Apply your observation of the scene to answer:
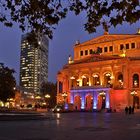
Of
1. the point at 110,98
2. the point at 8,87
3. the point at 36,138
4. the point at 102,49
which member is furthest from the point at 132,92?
the point at 36,138

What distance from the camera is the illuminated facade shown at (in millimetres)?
108125

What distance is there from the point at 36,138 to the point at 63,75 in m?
112

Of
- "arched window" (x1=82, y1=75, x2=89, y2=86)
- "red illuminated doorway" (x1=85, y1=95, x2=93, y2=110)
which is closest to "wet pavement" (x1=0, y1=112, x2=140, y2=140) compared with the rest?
"red illuminated doorway" (x1=85, y1=95, x2=93, y2=110)

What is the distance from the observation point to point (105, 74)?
376ft

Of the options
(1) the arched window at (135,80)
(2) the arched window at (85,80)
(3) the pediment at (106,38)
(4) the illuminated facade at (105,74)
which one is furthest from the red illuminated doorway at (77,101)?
(3) the pediment at (106,38)

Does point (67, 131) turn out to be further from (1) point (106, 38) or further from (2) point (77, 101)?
(1) point (106, 38)

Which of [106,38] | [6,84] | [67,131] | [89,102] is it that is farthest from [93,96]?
[67,131]

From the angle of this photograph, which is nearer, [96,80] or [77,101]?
[96,80]

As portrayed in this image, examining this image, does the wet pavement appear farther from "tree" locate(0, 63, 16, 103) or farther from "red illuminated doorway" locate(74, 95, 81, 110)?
"red illuminated doorway" locate(74, 95, 81, 110)

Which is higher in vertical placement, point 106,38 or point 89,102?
point 106,38

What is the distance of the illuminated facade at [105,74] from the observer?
108125 mm

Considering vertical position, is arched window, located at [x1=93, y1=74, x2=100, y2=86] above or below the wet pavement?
above

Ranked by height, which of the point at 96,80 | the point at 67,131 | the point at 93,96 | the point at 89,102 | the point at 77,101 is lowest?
the point at 67,131

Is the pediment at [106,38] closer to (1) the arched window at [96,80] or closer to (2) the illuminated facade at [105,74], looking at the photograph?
(2) the illuminated facade at [105,74]
